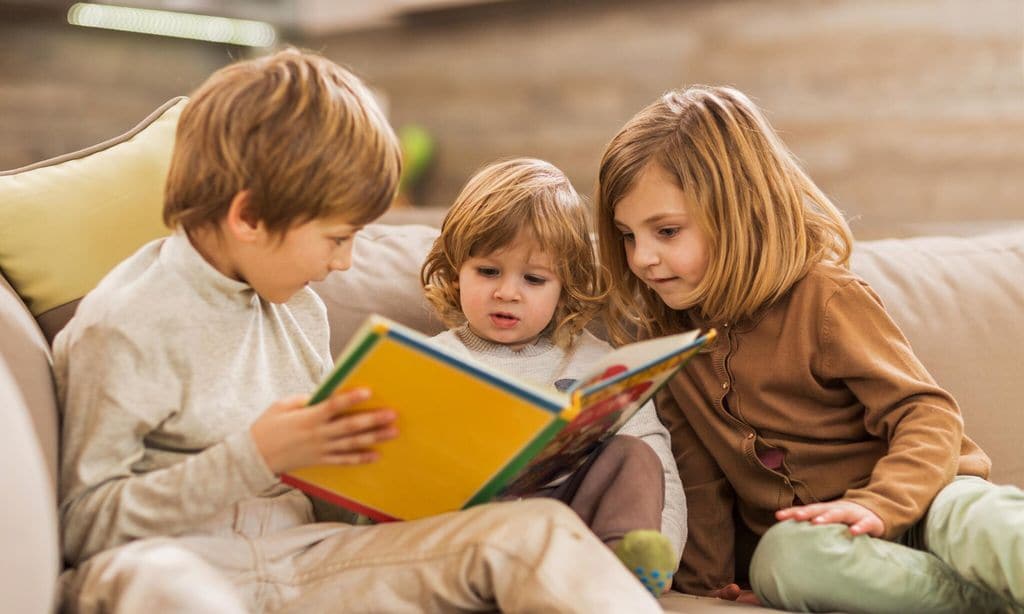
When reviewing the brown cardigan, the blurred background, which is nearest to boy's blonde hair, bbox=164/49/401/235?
the brown cardigan

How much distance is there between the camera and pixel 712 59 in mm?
2904

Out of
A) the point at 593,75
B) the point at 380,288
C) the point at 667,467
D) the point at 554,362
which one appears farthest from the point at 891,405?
the point at 593,75

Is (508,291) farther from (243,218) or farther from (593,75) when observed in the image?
(593,75)

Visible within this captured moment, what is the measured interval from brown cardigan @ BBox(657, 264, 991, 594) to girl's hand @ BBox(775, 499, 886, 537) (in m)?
0.04

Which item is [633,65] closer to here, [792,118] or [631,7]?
[631,7]

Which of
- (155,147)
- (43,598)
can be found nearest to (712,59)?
(155,147)

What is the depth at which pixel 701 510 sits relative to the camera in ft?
4.43

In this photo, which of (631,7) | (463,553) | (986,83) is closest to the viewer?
(463,553)

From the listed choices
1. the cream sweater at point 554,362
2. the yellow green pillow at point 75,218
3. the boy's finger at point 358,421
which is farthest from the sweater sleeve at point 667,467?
the yellow green pillow at point 75,218

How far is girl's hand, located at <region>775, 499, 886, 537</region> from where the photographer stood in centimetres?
110

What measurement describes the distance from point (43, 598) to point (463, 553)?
0.34m

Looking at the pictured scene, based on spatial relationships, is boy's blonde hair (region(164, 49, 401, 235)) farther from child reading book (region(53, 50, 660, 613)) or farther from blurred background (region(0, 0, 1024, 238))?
blurred background (region(0, 0, 1024, 238))

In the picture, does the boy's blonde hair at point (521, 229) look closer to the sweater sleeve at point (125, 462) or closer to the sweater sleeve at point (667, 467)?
the sweater sleeve at point (667, 467)

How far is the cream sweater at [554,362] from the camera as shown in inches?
52.3
